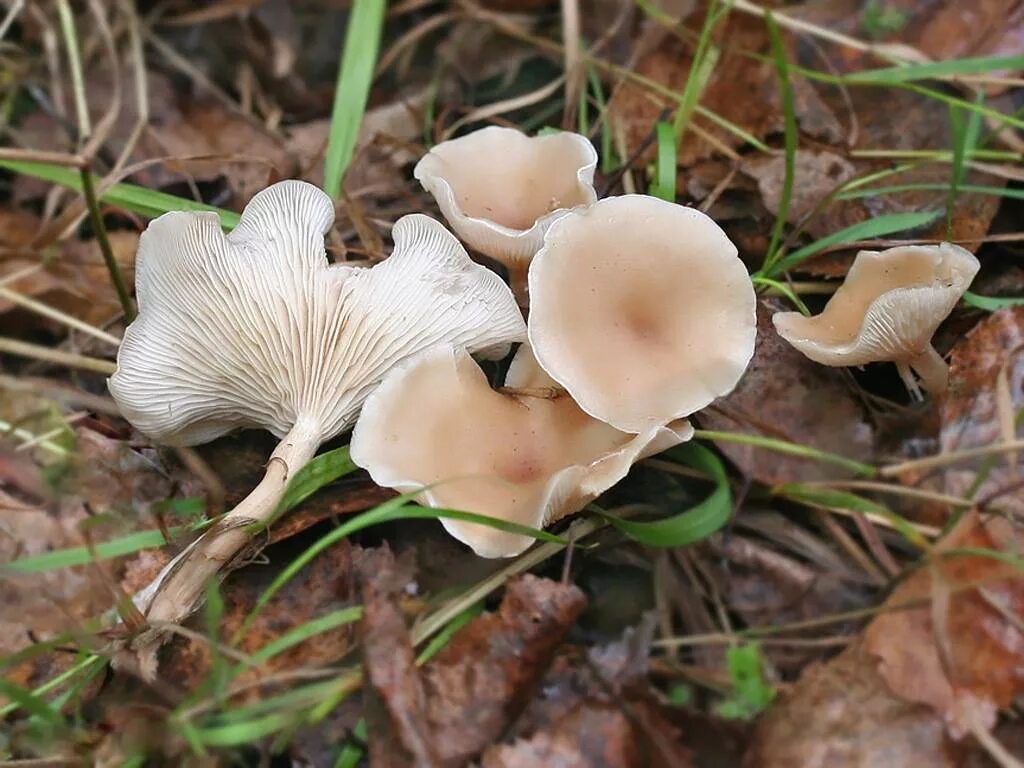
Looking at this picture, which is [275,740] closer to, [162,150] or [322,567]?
[322,567]

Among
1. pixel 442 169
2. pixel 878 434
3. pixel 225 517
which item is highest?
pixel 442 169

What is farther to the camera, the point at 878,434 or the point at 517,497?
the point at 878,434

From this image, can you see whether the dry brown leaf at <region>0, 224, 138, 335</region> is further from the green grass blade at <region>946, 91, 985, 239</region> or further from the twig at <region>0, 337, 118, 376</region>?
the green grass blade at <region>946, 91, 985, 239</region>

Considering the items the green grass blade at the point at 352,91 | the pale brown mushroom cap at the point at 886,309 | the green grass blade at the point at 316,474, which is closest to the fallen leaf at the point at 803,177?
the pale brown mushroom cap at the point at 886,309

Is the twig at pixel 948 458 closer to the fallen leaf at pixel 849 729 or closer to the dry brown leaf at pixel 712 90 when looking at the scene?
the fallen leaf at pixel 849 729

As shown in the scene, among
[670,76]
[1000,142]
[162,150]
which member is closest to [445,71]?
[670,76]

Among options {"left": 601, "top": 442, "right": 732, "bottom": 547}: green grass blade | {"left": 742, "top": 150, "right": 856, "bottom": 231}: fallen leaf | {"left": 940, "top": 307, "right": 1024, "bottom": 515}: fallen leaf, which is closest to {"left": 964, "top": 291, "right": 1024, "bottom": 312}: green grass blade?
{"left": 940, "top": 307, "right": 1024, "bottom": 515}: fallen leaf

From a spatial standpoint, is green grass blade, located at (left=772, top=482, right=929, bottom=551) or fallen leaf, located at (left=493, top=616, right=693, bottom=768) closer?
fallen leaf, located at (left=493, top=616, right=693, bottom=768)

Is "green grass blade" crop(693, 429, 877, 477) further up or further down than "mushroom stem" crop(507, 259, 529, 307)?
further down
